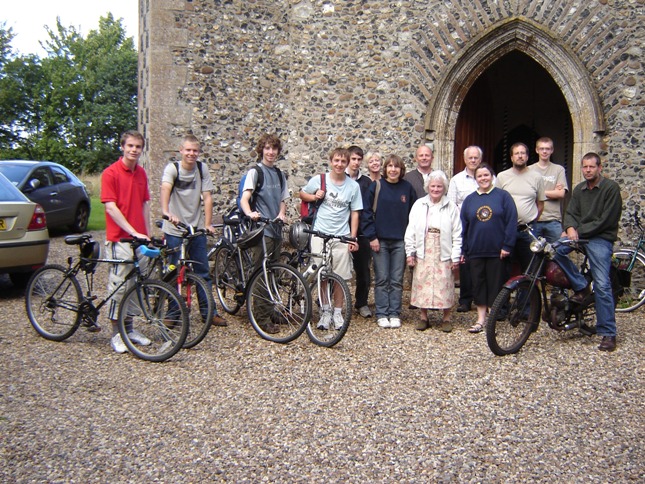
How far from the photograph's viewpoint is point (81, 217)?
13.7m

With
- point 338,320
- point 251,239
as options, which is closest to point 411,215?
point 338,320

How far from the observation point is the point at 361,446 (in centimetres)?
357

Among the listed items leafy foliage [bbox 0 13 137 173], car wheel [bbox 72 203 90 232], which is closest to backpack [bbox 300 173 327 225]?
car wheel [bbox 72 203 90 232]

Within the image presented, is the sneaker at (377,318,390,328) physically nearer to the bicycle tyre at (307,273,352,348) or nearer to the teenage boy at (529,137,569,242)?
the bicycle tyre at (307,273,352,348)

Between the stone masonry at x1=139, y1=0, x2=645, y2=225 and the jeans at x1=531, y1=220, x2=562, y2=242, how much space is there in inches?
67.9

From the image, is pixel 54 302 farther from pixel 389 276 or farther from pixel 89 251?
pixel 389 276

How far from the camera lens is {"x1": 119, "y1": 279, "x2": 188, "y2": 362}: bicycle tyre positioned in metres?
5.06

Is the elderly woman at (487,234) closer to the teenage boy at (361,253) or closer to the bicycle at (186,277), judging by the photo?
the teenage boy at (361,253)

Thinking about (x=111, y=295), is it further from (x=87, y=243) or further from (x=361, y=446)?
(x=361, y=446)

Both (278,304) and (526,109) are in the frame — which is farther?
(526,109)

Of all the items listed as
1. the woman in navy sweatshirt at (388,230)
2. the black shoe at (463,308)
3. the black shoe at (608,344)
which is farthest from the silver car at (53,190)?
the black shoe at (608,344)

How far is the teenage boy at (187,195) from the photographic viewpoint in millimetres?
5707

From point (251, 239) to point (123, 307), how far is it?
130 cm

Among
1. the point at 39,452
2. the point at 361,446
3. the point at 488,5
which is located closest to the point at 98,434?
the point at 39,452
